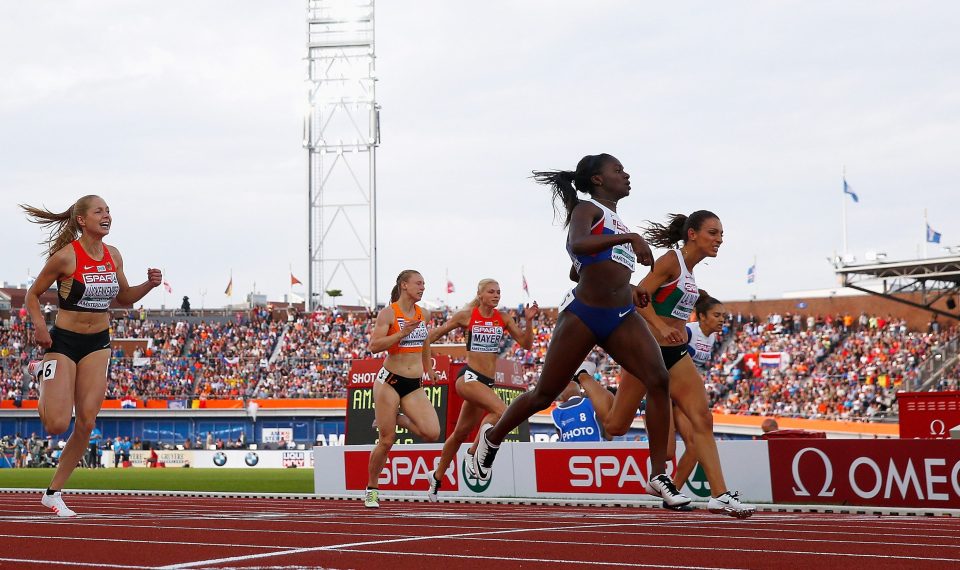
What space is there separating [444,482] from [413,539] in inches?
339

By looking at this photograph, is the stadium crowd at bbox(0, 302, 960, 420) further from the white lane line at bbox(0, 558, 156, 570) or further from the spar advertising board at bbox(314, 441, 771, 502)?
the white lane line at bbox(0, 558, 156, 570)

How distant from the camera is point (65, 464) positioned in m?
9.70

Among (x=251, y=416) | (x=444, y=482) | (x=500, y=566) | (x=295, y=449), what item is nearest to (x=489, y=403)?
(x=444, y=482)

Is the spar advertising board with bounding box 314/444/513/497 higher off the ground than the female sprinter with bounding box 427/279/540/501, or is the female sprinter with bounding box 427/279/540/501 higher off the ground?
the female sprinter with bounding box 427/279/540/501

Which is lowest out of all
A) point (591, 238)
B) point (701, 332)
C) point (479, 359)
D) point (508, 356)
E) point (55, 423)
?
point (55, 423)

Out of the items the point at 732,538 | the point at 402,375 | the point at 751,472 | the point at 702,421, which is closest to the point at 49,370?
the point at 402,375

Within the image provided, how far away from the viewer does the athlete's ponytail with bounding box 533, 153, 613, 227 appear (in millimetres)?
8000

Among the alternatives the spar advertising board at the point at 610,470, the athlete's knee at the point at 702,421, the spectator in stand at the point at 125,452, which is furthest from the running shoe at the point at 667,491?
the spectator in stand at the point at 125,452

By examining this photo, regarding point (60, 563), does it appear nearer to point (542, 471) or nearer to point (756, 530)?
point (756, 530)

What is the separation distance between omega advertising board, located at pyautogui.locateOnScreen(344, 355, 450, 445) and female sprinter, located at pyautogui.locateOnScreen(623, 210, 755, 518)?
38.4 feet

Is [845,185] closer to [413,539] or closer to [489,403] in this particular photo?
[489,403]

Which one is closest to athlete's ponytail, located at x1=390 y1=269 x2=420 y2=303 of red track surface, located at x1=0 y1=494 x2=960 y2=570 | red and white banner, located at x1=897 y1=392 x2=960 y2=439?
red track surface, located at x1=0 y1=494 x2=960 y2=570

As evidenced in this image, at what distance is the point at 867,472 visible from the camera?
11664 mm

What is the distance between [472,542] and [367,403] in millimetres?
14955
